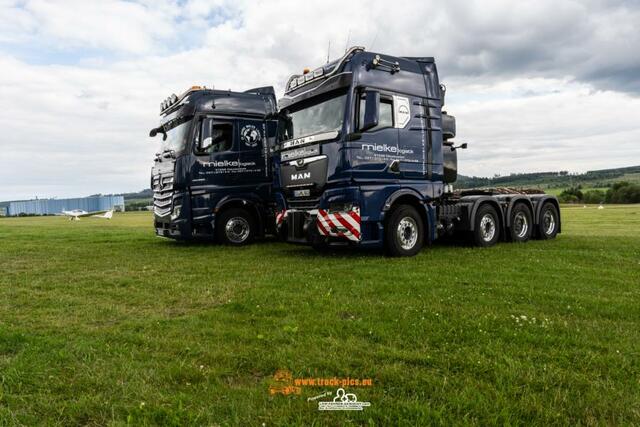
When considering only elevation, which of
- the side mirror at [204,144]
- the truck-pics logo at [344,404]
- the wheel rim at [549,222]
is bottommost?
the truck-pics logo at [344,404]

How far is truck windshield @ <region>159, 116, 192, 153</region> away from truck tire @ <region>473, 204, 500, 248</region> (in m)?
7.29

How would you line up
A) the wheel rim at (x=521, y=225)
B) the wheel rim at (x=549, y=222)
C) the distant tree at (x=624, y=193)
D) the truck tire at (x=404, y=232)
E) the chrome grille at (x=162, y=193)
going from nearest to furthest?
the truck tire at (x=404, y=232) < the chrome grille at (x=162, y=193) < the wheel rim at (x=521, y=225) < the wheel rim at (x=549, y=222) < the distant tree at (x=624, y=193)

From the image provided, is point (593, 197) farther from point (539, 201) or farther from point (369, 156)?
point (369, 156)

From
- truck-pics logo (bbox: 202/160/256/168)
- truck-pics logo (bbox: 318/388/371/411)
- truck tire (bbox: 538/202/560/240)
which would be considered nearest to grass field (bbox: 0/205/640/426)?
truck-pics logo (bbox: 318/388/371/411)

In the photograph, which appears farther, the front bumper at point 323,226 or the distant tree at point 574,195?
the distant tree at point 574,195

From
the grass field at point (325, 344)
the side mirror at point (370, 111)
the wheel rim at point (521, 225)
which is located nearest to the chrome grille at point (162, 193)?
the grass field at point (325, 344)

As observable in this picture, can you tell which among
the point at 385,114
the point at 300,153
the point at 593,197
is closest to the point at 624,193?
the point at 593,197

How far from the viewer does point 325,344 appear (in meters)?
4.28

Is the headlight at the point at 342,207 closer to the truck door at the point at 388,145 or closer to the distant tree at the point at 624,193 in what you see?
the truck door at the point at 388,145

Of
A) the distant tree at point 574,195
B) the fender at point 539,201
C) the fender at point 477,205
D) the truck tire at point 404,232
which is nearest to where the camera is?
the truck tire at point 404,232

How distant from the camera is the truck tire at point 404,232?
967 cm

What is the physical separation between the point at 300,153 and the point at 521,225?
682 cm

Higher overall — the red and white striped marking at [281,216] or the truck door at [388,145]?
the truck door at [388,145]

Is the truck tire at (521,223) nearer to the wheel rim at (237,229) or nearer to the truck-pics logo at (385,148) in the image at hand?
the truck-pics logo at (385,148)
